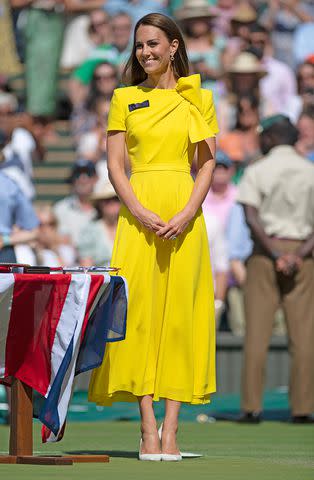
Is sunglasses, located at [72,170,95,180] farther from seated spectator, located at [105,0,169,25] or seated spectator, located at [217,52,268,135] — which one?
seated spectator, located at [105,0,169,25]

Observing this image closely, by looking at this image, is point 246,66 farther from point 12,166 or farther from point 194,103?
point 194,103

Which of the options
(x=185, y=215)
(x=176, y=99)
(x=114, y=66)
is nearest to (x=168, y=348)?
(x=185, y=215)

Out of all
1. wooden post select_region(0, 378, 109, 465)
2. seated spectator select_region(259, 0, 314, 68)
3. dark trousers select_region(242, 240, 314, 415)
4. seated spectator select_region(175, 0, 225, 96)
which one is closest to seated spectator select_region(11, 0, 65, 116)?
seated spectator select_region(175, 0, 225, 96)

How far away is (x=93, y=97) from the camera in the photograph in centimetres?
1809

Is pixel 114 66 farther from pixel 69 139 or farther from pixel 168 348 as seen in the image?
pixel 168 348

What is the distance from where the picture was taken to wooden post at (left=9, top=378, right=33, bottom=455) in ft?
25.2

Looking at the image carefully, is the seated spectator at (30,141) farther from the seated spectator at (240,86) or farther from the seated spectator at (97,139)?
the seated spectator at (240,86)

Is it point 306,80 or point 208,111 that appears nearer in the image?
point 208,111

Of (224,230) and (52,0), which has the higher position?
(52,0)

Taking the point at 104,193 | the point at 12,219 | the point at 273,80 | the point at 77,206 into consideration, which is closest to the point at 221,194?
the point at 104,193

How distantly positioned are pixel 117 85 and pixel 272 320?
6042mm

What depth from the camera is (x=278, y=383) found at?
14008 mm

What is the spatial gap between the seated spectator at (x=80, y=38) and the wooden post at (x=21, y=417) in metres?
11.8

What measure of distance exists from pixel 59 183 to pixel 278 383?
5.79m
